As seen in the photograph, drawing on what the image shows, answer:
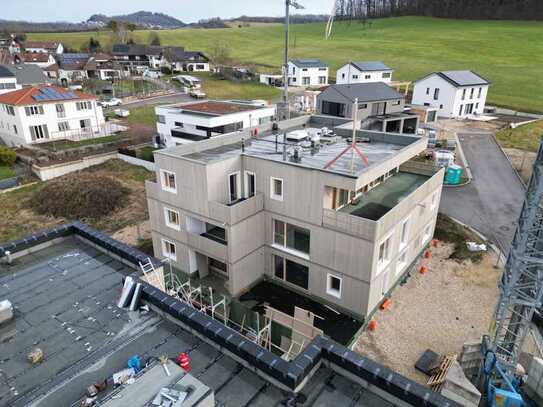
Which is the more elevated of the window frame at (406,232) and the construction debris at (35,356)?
the construction debris at (35,356)

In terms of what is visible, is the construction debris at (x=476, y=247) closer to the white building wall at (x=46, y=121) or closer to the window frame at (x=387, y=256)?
the window frame at (x=387, y=256)

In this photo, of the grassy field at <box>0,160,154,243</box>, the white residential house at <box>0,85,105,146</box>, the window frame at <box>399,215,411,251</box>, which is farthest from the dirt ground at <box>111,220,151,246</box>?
the white residential house at <box>0,85,105,146</box>

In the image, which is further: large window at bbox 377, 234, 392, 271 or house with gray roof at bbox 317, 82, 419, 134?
house with gray roof at bbox 317, 82, 419, 134

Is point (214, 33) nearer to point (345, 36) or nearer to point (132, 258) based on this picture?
point (345, 36)

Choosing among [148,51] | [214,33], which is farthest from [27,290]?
[214,33]

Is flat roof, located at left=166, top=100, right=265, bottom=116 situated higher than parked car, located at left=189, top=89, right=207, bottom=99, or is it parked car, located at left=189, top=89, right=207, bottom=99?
flat roof, located at left=166, top=100, right=265, bottom=116

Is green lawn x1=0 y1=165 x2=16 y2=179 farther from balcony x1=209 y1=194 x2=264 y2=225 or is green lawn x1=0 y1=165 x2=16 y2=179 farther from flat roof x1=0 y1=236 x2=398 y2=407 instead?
flat roof x1=0 y1=236 x2=398 y2=407

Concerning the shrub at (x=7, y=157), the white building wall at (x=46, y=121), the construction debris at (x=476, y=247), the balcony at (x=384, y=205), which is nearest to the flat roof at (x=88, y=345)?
the balcony at (x=384, y=205)
